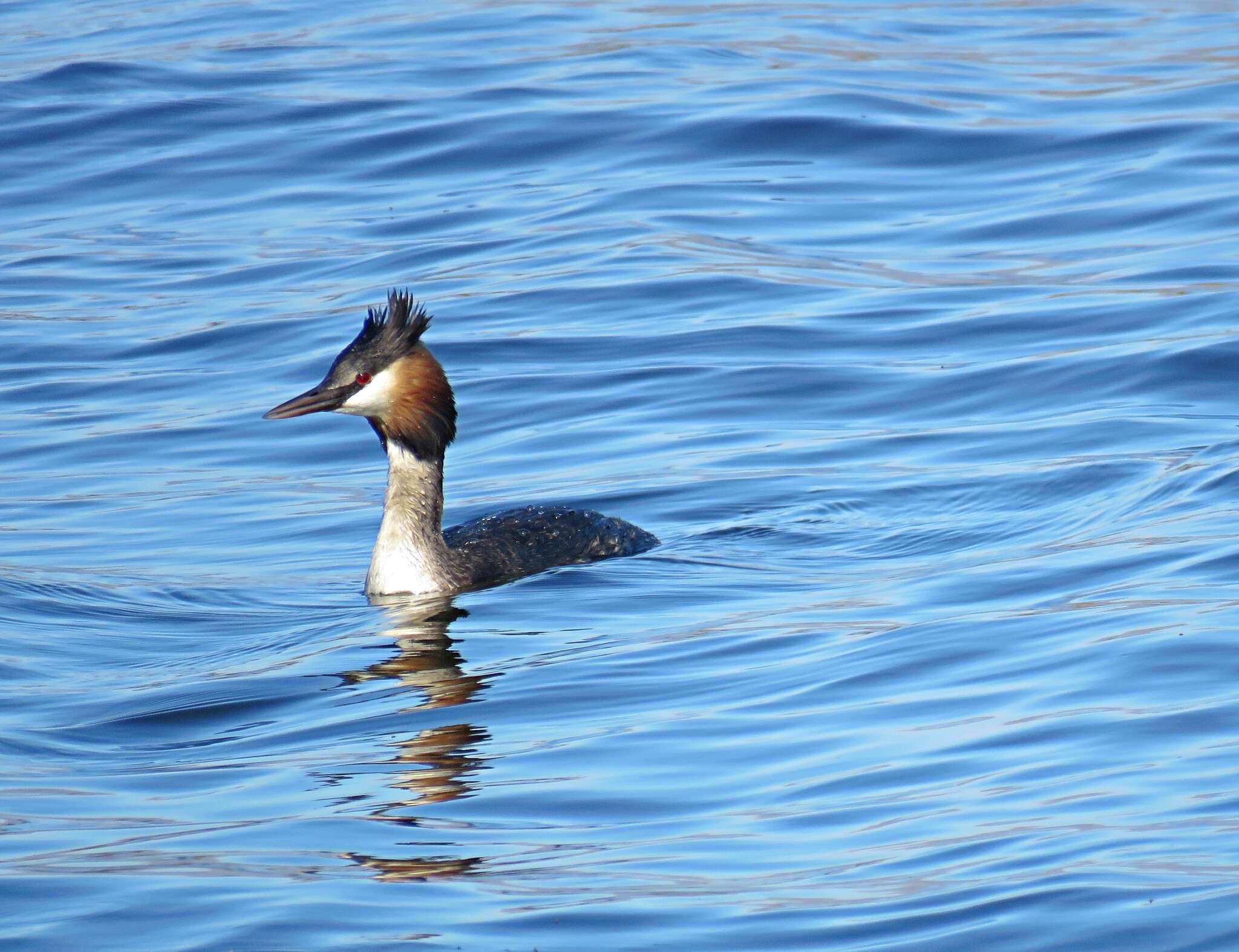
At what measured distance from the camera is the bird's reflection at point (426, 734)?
5.77 meters

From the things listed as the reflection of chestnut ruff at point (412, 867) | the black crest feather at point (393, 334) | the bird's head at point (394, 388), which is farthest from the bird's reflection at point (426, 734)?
the black crest feather at point (393, 334)

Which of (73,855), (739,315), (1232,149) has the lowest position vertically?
(73,855)

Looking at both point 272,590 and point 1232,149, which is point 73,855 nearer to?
point 272,590

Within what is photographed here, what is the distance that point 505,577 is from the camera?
32.3 feet

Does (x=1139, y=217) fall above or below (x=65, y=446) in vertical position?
above

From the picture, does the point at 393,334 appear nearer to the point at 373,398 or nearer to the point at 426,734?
the point at 373,398

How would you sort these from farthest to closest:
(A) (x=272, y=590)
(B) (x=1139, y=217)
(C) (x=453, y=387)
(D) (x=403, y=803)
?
(B) (x=1139, y=217) < (C) (x=453, y=387) < (A) (x=272, y=590) < (D) (x=403, y=803)

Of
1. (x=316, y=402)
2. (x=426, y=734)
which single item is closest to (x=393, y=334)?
(x=316, y=402)

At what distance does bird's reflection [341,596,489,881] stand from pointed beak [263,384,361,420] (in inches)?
35.5

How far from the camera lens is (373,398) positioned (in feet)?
32.2

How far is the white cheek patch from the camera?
9719 millimetres

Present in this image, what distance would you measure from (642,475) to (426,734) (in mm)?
4502

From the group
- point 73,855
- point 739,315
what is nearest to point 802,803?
point 73,855

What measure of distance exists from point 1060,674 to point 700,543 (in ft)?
10.9
